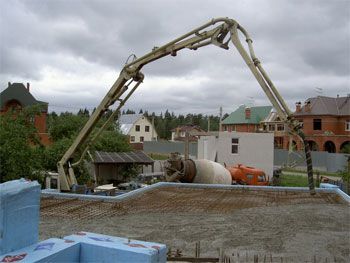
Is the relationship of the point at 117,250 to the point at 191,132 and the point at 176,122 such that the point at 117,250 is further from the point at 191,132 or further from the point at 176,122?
the point at 176,122

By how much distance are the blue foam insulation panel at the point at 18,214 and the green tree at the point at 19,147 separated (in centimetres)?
1238

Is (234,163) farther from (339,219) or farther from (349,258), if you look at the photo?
(349,258)

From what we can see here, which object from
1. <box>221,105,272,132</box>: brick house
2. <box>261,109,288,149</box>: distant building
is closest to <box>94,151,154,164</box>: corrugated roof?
<box>261,109,288,149</box>: distant building

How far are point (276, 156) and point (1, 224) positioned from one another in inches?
1614

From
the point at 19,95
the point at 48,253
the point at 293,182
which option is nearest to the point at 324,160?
the point at 293,182

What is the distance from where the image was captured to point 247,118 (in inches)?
2507

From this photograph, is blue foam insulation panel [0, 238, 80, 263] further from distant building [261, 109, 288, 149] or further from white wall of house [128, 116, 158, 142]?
white wall of house [128, 116, 158, 142]

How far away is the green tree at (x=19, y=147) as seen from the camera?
589 inches

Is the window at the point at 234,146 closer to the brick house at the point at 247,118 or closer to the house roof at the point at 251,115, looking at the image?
the brick house at the point at 247,118

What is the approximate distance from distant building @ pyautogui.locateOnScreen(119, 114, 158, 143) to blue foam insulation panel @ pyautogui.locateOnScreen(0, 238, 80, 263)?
65.5 meters

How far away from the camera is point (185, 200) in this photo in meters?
10.8

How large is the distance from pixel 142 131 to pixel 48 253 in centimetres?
6806

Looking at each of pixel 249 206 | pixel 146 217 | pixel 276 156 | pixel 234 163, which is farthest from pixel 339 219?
pixel 276 156

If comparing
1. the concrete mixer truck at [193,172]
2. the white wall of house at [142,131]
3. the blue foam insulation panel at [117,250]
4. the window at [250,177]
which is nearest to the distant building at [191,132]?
the white wall of house at [142,131]
